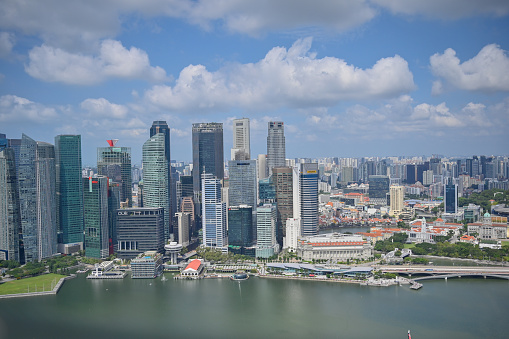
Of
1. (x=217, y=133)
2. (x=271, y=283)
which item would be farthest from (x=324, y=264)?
(x=217, y=133)

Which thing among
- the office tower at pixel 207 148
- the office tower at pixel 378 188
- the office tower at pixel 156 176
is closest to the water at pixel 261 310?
the office tower at pixel 156 176

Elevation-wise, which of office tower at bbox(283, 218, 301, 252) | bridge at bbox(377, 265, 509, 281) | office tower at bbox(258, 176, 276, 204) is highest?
office tower at bbox(258, 176, 276, 204)

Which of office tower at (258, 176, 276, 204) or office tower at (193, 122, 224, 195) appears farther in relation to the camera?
office tower at (193, 122, 224, 195)

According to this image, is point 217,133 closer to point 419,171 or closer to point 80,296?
point 80,296

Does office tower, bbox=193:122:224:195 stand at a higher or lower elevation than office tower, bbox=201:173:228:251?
higher

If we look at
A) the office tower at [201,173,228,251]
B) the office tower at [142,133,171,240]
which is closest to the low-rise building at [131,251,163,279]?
the office tower at [201,173,228,251]

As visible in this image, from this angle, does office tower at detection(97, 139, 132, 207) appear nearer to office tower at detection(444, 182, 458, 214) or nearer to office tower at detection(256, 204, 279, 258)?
office tower at detection(256, 204, 279, 258)

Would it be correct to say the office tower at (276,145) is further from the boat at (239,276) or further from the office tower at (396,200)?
the boat at (239,276)
